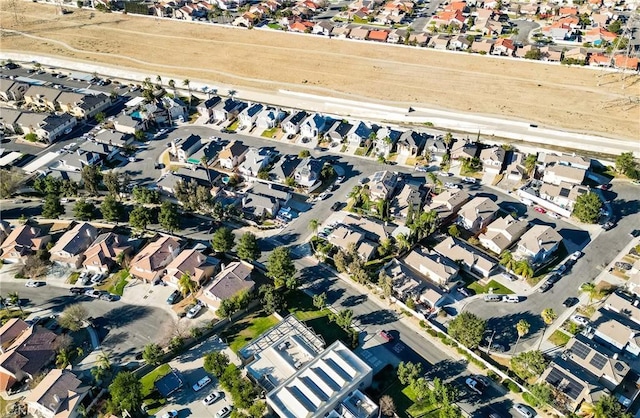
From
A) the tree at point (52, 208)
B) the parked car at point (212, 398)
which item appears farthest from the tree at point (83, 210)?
the parked car at point (212, 398)

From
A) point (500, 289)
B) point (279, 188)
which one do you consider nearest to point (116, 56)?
point (279, 188)

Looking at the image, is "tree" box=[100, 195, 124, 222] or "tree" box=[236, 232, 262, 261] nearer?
"tree" box=[236, 232, 262, 261]

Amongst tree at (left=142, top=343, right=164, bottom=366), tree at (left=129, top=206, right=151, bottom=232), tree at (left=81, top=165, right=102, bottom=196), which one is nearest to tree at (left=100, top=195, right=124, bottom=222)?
tree at (left=129, top=206, right=151, bottom=232)

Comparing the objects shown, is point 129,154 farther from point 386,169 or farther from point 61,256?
point 386,169

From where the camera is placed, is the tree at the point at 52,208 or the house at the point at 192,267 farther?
the tree at the point at 52,208

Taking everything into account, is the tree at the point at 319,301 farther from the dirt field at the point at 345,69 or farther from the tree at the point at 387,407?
the dirt field at the point at 345,69

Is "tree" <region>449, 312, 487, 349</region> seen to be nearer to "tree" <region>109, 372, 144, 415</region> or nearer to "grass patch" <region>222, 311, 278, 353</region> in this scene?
"grass patch" <region>222, 311, 278, 353</region>
